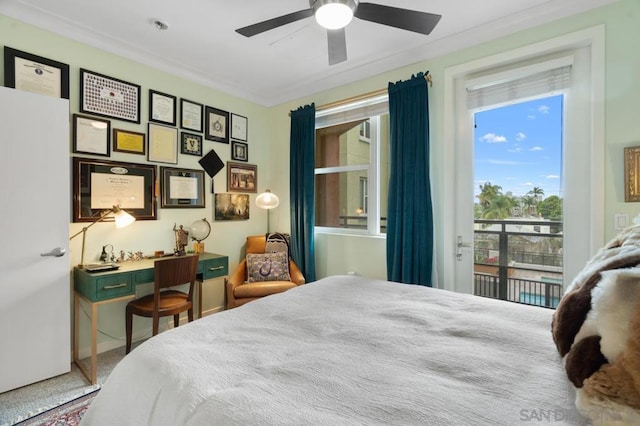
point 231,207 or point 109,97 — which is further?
point 231,207

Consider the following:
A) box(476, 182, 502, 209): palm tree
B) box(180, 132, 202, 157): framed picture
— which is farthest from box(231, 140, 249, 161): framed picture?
box(476, 182, 502, 209): palm tree

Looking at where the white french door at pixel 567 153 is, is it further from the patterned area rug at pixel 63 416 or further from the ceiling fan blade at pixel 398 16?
the patterned area rug at pixel 63 416

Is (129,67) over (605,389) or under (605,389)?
over

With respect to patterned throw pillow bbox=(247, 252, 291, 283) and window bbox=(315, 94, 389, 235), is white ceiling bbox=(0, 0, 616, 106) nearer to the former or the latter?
window bbox=(315, 94, 389, 235)

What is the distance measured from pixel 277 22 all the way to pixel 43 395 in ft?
9.37

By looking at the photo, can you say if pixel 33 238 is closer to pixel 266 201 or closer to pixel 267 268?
pixel 267 268

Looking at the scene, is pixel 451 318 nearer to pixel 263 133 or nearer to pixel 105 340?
pixel 105 340

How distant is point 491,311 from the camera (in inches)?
61.7

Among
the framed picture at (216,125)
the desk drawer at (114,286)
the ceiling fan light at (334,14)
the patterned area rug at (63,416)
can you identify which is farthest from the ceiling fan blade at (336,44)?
the patterned area rug at (63,416)

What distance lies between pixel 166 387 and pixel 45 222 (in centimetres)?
196

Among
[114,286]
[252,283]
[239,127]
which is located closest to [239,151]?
[239,127]

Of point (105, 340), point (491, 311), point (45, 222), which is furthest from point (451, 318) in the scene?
point (105, 340)

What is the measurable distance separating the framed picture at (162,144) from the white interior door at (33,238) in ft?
2.43

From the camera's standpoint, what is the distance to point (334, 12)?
1.71 m
